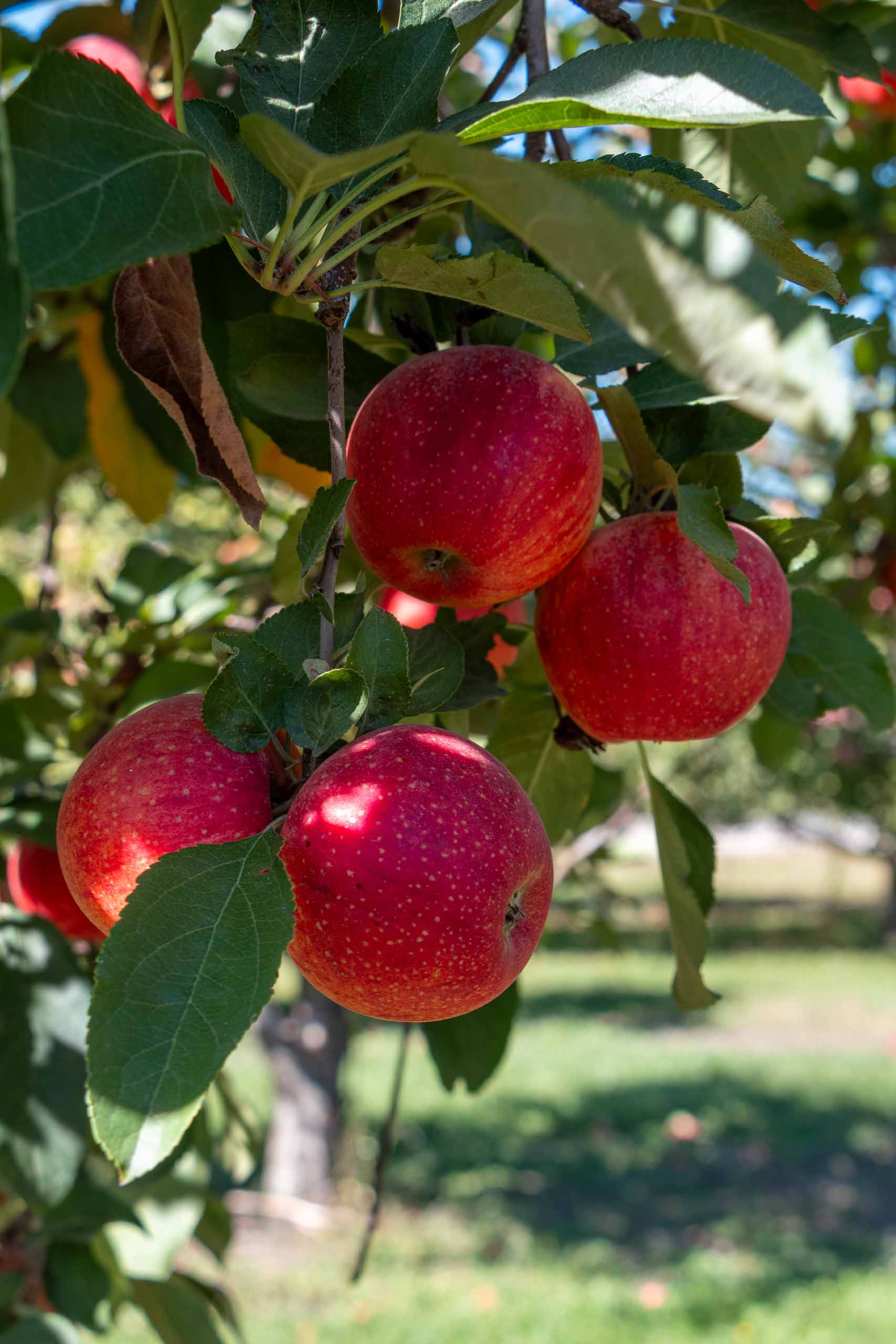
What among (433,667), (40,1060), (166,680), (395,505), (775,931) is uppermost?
(395,505)

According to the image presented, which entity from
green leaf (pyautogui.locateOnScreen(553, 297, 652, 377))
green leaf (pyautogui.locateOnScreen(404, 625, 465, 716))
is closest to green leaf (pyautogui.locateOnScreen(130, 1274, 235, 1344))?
green leaf (pyautogui.locateOnScreen(404, 625, 465, 716))

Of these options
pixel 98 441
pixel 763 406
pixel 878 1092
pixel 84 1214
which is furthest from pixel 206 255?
pixel 878 1092

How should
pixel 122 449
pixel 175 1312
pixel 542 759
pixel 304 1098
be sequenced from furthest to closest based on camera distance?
1. pixel 304 1098
2. pixel 122 449
3. pixel 175 1312
4. pixel 542 759

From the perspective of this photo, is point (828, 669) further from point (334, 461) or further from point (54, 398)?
point (54, 398)

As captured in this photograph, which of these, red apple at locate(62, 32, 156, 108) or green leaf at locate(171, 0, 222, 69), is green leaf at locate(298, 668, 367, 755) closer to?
green leaf at locate(171, 0, 222, 69)

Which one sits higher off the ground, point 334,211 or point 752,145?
point 334,211

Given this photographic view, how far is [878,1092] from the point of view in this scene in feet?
27.0

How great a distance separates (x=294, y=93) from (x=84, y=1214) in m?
1.41

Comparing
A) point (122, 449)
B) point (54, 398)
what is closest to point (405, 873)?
point (54, 398)

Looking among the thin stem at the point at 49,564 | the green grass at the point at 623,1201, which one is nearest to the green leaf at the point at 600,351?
the thin stem at the point at 49,564

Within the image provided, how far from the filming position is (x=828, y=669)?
1.37 metres

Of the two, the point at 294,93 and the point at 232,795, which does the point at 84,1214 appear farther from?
the point at 294,93

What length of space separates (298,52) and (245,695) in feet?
1.56

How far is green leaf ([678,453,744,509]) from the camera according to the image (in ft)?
3.60
